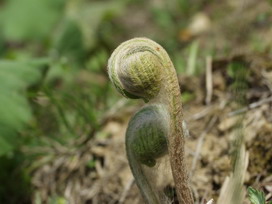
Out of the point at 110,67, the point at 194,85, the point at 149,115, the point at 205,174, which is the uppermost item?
the point at 110,67

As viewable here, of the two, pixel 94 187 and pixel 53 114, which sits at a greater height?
pixel 53 114

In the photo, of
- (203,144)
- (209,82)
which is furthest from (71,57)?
(203,144)

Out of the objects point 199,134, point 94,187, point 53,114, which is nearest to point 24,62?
point 53,114

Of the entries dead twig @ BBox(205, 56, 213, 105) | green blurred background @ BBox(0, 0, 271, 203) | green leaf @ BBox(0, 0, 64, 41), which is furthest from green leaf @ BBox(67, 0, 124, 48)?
dead twig @ BBox(205, 56, 213, 105)

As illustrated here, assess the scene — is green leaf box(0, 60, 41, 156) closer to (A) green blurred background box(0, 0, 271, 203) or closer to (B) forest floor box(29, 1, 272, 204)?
(A) green blurred background box(0, 0, 271, 203)

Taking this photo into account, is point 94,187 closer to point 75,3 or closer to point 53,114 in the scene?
point 53,114

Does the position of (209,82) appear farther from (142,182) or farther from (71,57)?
(71,57)

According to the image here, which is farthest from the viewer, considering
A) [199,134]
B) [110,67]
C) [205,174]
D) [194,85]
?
[194,85]
